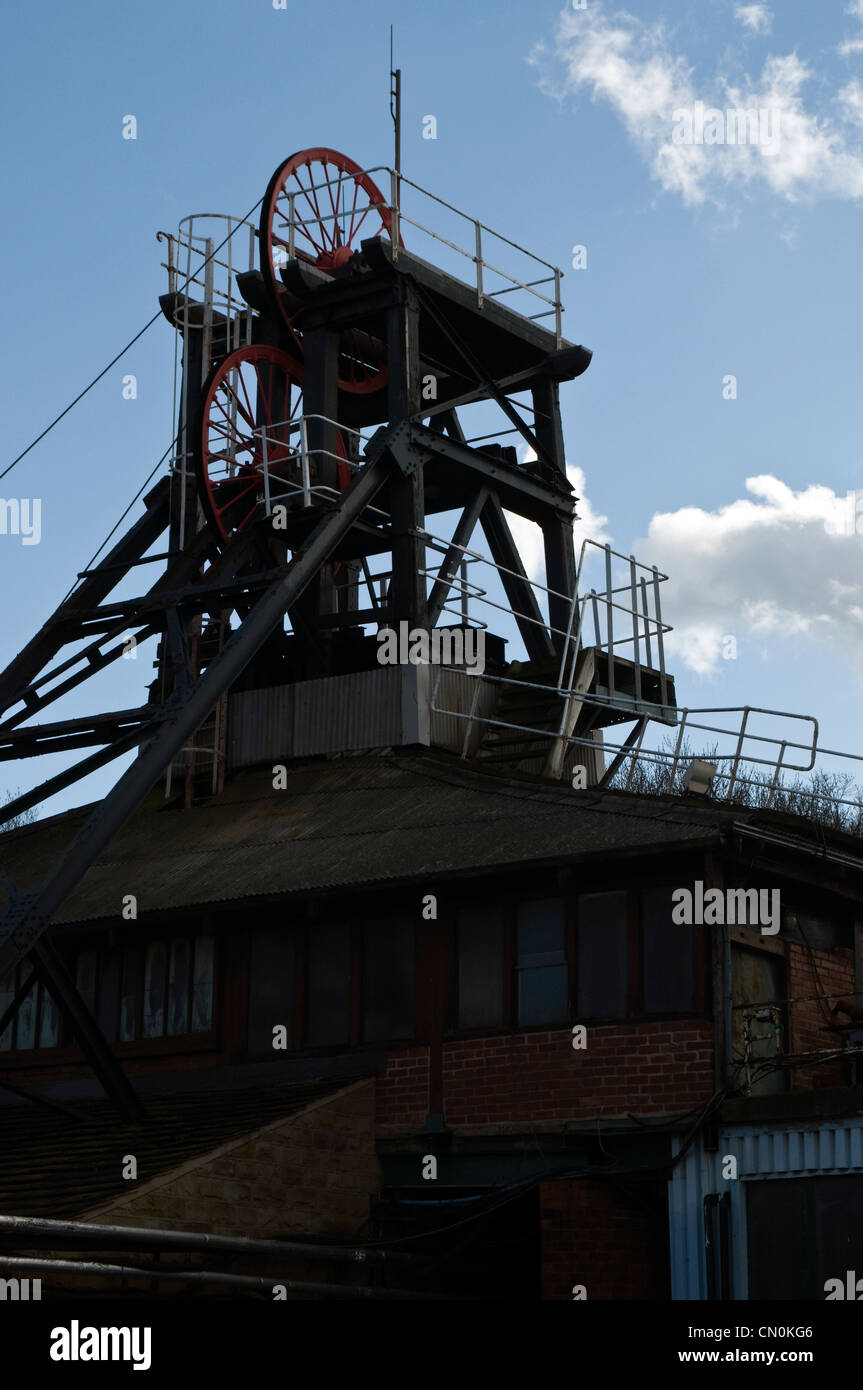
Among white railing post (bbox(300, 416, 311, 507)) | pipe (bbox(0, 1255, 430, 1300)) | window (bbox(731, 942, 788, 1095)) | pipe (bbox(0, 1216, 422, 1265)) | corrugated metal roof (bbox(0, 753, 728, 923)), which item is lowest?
pipe (bbox(0, 1255, 430, 1300))


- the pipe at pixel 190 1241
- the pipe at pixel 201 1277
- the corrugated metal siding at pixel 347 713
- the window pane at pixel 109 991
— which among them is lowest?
the pipe at pixel 201 1277

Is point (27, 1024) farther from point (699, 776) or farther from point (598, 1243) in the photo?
point (598, 1243)

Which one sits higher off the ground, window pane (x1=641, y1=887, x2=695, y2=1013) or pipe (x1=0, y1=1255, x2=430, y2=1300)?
window pane (x1=641, y1=887, x2=695, y2=1013)

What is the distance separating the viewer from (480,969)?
758 inches

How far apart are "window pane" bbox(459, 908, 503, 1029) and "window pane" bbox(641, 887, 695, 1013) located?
1.71 m

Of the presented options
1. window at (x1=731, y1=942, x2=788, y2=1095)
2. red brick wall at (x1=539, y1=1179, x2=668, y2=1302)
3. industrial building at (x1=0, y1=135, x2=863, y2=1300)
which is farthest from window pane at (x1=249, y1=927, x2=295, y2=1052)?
window at (x1=731, y1=942, x2=788, y2=1095)

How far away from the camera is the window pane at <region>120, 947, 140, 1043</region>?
22.0 metres

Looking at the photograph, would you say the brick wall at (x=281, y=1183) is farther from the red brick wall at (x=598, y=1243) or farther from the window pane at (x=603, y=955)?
the window pane at (x=603, y=955)

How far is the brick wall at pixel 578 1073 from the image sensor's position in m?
17.4

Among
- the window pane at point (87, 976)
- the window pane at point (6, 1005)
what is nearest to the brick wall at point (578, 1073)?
the window pane at point (87, 976)

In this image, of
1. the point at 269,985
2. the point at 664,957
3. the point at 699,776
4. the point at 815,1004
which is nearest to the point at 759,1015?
the point at 664,957

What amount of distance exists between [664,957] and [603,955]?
27.3 inches

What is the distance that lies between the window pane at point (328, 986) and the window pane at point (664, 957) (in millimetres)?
3676

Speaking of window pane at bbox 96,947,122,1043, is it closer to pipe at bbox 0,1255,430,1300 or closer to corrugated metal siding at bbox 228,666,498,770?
corrugated metal siding at bbox 228,666,498,770
